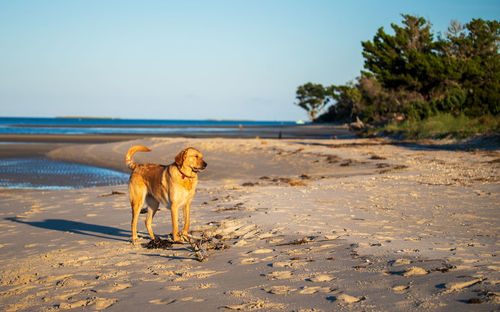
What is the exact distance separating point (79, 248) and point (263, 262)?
268 cm

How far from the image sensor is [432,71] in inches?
1342

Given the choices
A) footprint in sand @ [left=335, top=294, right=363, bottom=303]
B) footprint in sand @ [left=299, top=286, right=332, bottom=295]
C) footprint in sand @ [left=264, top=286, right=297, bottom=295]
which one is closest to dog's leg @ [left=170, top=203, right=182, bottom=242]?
footprint in sand @ [left=264, top=286, right=297, bottom=295]

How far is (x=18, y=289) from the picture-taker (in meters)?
4.18

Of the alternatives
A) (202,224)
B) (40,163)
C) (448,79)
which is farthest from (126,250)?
(448,79)

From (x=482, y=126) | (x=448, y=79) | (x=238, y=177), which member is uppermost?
(x=448, y=79)

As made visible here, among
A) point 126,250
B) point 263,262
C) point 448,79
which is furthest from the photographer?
point 448,79

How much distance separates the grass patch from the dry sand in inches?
474

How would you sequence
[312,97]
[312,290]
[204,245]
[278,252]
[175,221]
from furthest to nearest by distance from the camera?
[312,97]
[175,221]
[204,245]
[278,252]
[312,290]

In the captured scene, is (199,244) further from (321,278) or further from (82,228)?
(82,228)

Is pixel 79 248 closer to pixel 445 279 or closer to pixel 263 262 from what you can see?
pixel 263 262

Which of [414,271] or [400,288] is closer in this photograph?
[400,288]

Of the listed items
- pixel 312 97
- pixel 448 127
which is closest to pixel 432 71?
pixel 448 127

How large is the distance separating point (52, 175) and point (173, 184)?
11.2m

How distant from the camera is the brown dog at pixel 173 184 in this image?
5.73 meters
